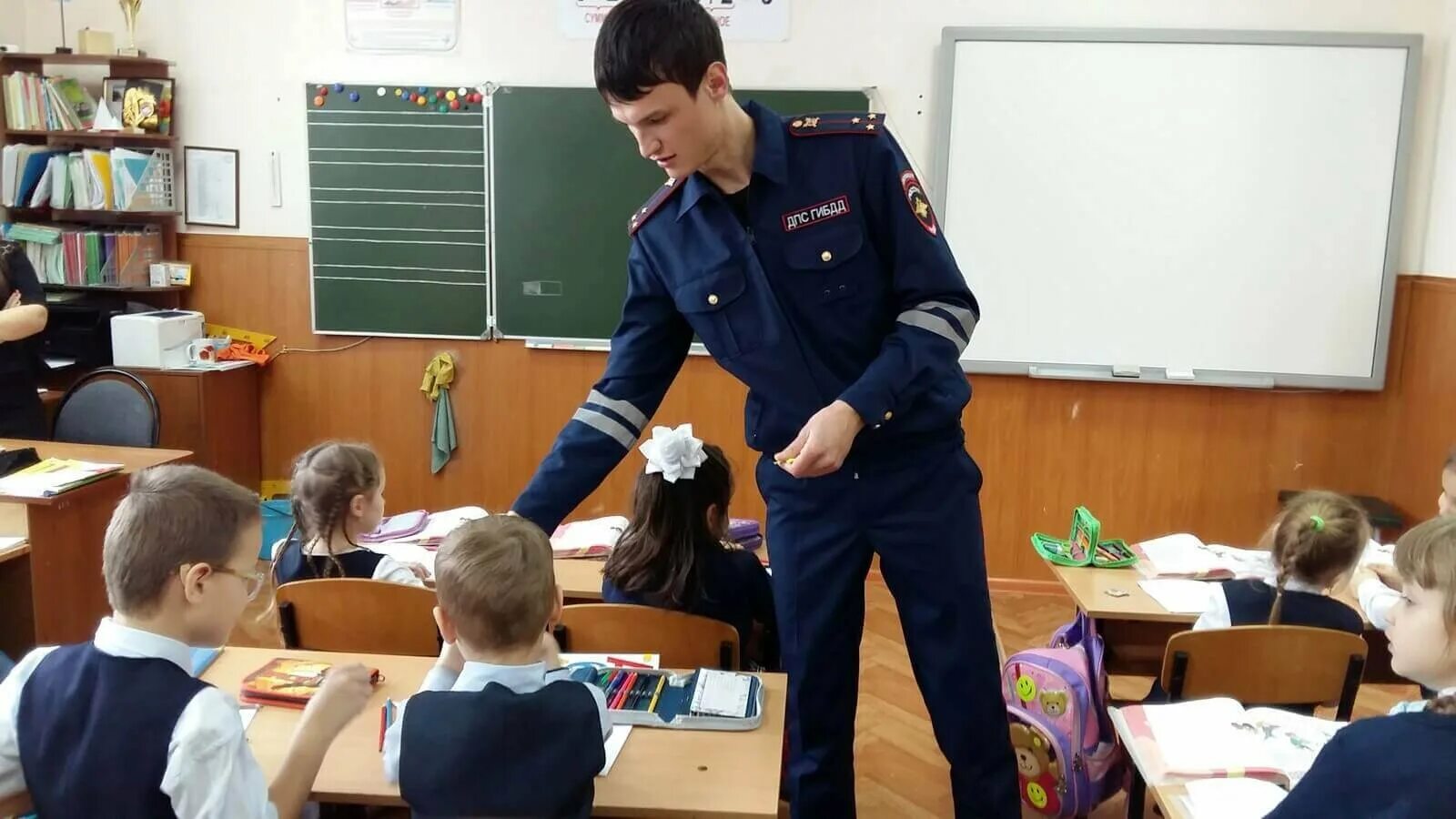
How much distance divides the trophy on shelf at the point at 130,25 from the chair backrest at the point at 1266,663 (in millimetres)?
4387

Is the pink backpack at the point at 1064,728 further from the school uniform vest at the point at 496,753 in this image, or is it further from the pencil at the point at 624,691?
the school uniform vest at the point at 496,753

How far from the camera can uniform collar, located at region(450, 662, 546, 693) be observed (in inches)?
55.8

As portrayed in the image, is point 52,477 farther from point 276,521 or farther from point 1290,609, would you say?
point 1290,609

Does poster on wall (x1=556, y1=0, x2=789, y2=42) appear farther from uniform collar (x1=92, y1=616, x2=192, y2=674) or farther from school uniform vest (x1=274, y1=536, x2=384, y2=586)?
uniform collar (x1=92, y1=616, x2=192, y2=674)

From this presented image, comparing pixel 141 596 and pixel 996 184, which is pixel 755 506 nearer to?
pixel 996 184

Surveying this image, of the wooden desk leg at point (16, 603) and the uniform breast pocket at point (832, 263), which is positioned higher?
the uniform breast pocket at point (832, 263)

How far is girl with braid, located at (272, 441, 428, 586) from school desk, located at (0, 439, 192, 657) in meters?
0.67

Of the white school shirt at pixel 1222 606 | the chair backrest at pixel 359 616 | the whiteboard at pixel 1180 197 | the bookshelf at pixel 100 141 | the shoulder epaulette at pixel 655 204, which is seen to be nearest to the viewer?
the shoulder epaulette at pixel 655 204

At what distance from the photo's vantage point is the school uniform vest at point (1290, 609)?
219cm

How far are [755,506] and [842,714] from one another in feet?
8.17

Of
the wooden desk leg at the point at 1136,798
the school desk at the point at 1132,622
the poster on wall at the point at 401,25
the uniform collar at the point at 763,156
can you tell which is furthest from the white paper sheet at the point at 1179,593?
the poster on wall at the point at 401,25

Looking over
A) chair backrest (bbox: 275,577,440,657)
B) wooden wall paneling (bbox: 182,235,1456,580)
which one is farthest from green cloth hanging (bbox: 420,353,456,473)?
chair backrest (bbox: 275,577,440,657)

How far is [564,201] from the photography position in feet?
13.9

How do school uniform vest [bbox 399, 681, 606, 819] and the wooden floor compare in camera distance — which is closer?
school uniform vest [bbox 399, 681, 606, 819]
